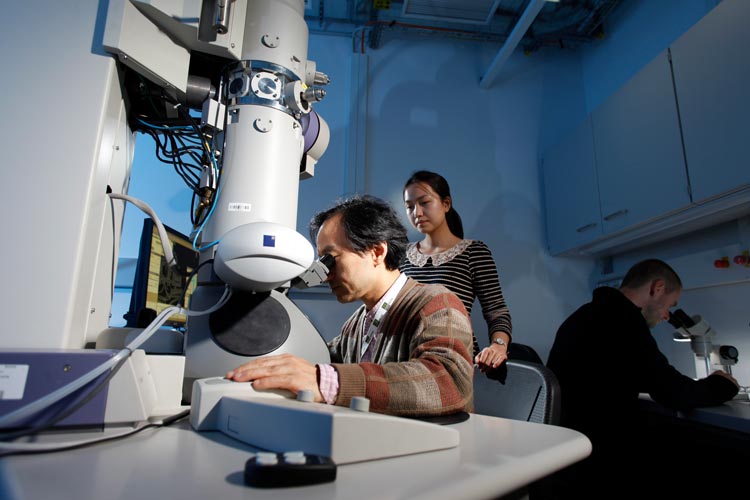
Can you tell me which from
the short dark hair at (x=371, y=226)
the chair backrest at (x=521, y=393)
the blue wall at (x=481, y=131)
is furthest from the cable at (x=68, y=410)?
the blue wall at (x=481, y=131)

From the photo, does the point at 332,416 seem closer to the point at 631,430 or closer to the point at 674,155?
the point at 631,430

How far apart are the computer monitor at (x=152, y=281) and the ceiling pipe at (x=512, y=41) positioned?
6.47 feet

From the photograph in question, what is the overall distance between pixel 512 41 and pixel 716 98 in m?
1.06

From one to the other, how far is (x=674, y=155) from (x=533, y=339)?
1.17m

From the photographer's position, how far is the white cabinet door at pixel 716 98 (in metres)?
1.48

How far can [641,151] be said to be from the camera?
191cm

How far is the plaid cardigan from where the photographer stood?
51 cm

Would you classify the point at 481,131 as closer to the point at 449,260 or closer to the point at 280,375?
the point at 449,260

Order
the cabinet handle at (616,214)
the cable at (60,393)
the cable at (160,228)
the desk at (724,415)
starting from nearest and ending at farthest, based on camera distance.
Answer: the cable at (60,393) < the cable at (160,228) < the desk at (724,415) < the cabinet handle at (616,214)

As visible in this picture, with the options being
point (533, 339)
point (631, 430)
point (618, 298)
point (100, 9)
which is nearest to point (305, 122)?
point (100, 9)

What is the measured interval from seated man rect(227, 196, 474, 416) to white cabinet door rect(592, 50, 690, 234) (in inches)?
58.6

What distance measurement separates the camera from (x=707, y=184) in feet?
5.21

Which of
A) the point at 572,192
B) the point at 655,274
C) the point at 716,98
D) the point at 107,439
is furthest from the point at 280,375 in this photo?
the point at 572,192

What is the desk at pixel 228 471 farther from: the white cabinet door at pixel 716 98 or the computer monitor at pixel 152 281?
the white cabinet door at pixel 716 98
